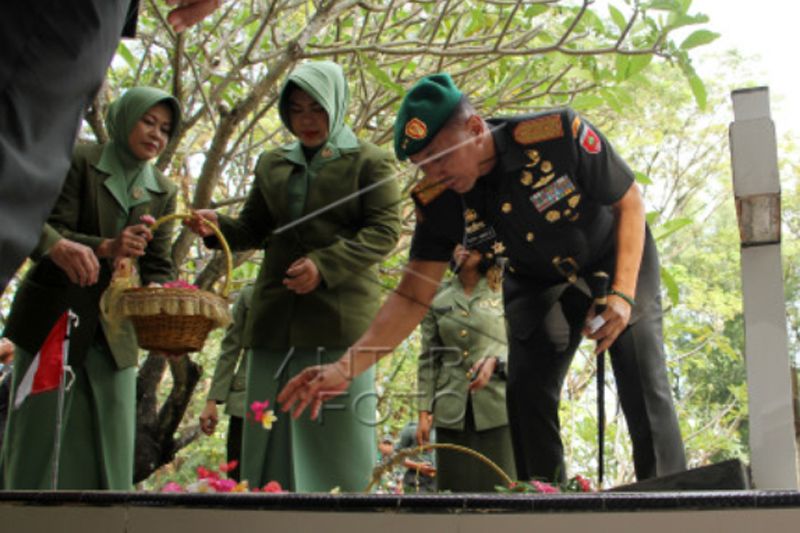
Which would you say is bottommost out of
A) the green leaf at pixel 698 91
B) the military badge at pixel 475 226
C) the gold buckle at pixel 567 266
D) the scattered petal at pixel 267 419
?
the scattered petal at pixel 267 419

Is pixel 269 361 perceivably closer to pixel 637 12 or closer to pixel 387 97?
pixel 637 12

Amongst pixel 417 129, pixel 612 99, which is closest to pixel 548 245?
pixel 417 129

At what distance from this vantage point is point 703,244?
413 centimetres

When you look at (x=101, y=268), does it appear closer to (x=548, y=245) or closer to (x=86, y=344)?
(x=86, y=344)

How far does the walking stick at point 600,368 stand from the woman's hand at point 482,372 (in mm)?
849

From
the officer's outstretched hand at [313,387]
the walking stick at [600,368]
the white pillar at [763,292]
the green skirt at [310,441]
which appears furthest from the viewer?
the green skirt at [310,441]

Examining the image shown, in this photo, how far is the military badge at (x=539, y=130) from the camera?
2.43 meters

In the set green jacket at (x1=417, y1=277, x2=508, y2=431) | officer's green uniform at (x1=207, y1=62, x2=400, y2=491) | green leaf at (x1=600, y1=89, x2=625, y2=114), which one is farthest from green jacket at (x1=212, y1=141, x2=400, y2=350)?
green leaf at (x1=600, y1=89, x2=625, y2=114)

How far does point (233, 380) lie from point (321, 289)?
98 centimetres

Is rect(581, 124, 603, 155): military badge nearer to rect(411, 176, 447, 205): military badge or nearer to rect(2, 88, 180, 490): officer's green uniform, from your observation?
rect(411, 176, 447, 205): military badge

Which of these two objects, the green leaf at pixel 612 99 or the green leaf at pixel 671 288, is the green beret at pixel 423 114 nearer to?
the green leaf at pixel 671 288

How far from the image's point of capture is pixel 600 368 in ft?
7.80

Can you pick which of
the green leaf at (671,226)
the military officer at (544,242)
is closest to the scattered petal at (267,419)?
the military officer at (544,242)

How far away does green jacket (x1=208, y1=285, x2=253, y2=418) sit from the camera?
3.50 m
